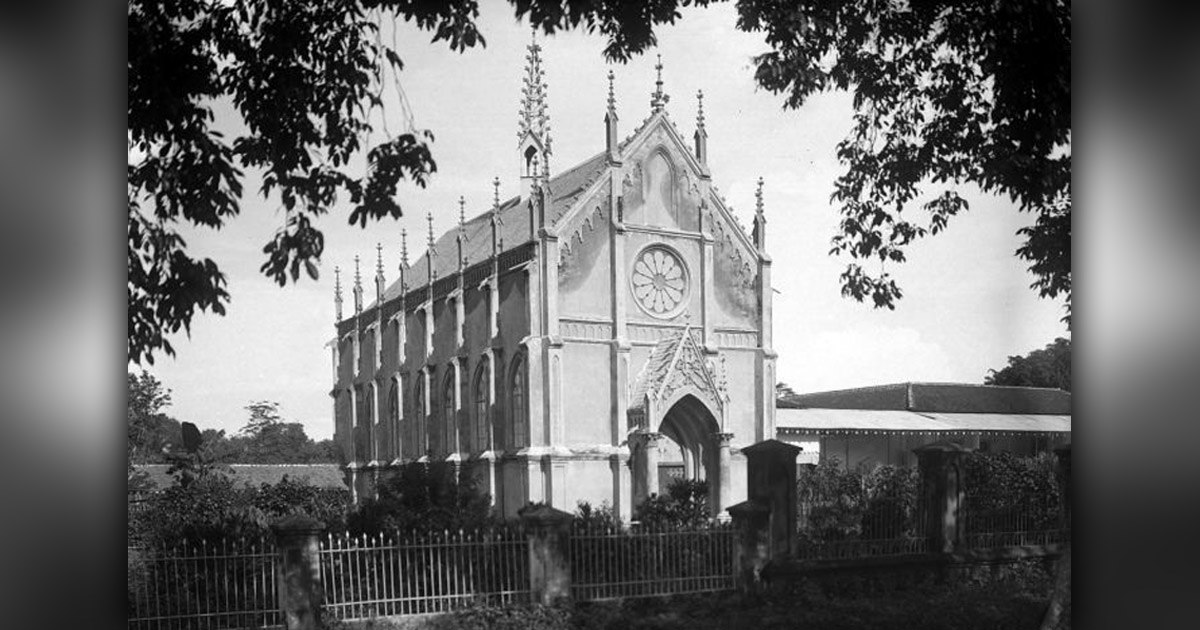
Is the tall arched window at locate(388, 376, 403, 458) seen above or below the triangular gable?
below

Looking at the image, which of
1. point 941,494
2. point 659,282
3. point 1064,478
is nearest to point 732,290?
point 659,282

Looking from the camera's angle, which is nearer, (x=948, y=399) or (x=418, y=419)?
(x=418, y=419)

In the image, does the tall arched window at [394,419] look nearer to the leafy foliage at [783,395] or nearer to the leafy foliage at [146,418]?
the leafy foliage at [146,418]

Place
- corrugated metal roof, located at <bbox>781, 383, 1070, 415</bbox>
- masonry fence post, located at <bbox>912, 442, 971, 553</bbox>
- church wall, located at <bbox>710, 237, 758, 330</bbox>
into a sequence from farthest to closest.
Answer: masonry fence post, located at <bbox>912, 442, 971, 553</bbox> → corrugated metal roof, located at <bbox>781, 383, 1070, 415</bbox> → church wall, located at <bbox>710, 237, 758, 330</bbox>

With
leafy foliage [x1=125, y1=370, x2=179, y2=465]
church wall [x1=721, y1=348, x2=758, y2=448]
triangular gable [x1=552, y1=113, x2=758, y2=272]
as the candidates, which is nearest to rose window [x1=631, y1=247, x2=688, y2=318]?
triangular gable [x1=552, y1=113, x2=758, y2=272]

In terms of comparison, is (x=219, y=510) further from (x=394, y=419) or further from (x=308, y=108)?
(x=308, y=108)

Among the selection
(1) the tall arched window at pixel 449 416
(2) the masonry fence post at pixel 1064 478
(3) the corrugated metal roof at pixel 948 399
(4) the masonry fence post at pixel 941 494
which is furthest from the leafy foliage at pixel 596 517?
(2) the masonry fence post at pixel 1064 478

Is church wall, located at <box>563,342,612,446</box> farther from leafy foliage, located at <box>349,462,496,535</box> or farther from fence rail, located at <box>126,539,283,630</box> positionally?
fence rail, located at <box>126,539,283,630</box>
